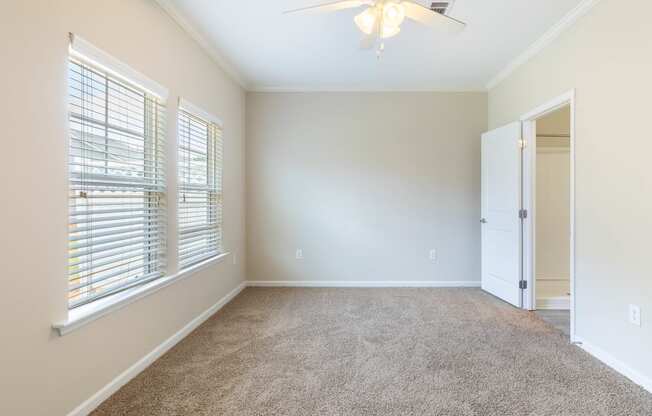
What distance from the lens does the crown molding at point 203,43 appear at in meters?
2.40

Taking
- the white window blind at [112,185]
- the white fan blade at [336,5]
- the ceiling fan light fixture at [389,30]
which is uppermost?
the white fan blade at [336,5]

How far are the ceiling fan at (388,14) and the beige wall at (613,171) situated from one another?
46.6 inches

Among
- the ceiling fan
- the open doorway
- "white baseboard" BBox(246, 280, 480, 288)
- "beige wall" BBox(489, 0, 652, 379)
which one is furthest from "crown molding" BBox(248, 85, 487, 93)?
"white baseboard" BBox(246, 280, 480, 288)

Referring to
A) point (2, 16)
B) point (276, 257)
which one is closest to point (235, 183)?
point (276, 257)

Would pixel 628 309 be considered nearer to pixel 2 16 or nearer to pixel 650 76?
pixel 650 76

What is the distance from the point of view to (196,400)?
182cm

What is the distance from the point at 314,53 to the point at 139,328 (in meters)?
2.80

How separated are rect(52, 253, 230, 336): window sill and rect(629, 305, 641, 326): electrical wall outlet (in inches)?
123

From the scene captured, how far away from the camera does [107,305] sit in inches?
70.9

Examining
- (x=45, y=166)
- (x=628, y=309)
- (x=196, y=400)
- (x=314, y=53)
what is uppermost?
(x=314, y=53)

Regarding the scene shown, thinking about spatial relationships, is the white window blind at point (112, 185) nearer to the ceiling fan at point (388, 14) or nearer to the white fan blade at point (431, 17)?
the ceiling fan at point (388, 14)

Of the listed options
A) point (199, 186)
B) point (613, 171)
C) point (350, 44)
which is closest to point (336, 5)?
point (350, 44)

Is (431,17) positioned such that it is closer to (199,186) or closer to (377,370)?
(377,370)

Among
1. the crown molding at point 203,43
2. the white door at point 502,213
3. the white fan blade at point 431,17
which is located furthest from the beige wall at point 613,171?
the crown molding at point 203,43
